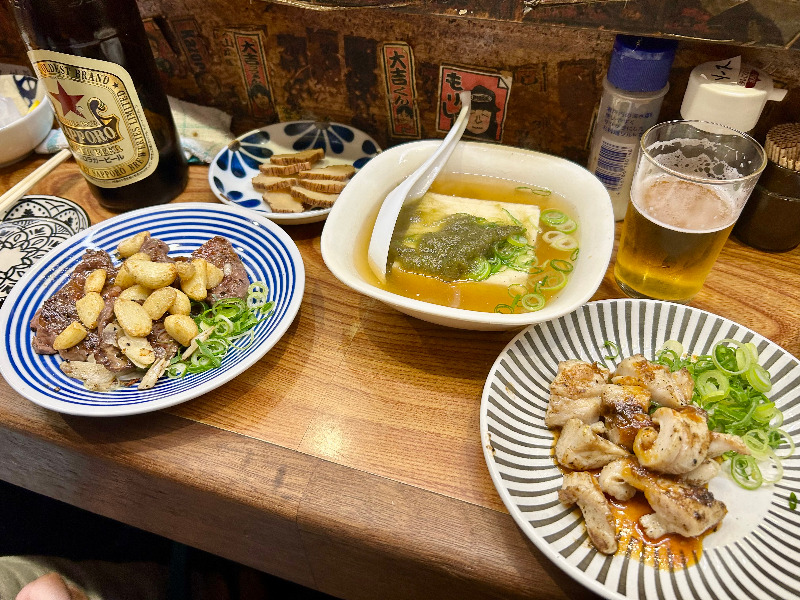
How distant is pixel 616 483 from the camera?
36.0 inches

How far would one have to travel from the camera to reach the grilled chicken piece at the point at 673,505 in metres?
0.85

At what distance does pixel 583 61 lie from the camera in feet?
4.81

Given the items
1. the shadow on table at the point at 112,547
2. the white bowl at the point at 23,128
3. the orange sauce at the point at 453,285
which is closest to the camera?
the orange sauce at the point at 453,285

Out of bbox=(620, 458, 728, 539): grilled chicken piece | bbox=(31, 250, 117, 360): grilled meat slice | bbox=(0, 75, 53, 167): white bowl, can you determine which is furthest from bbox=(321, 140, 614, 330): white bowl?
bbox=(0, 75, 53, 167): white bowl

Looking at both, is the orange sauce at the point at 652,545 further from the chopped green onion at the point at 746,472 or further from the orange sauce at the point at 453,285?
the orange sauce at the point at 453,285

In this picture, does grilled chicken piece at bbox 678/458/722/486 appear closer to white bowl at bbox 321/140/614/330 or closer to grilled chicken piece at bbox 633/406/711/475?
grilled chicken piece at bbox 633/406/711/475

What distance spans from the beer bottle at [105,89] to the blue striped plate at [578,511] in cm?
113

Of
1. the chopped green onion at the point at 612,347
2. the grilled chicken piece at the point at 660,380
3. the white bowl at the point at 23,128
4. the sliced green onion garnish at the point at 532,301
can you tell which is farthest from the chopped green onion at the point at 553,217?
the white bowl at the point at 23,128

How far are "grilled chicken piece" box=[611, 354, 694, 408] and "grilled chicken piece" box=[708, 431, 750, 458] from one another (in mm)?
83

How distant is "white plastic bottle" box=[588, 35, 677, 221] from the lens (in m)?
1.25

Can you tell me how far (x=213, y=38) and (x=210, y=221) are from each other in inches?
28.0

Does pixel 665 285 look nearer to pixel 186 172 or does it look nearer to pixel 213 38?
pixel 186 172

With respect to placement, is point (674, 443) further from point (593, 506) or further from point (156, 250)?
point (156, 250)

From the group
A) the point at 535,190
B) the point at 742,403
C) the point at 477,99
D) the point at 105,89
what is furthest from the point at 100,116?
the point at 742,403
